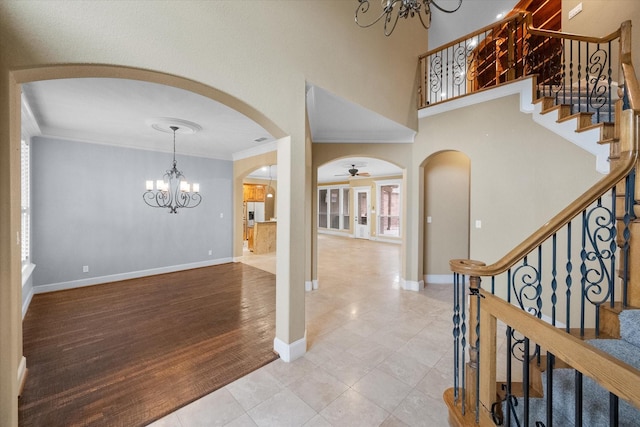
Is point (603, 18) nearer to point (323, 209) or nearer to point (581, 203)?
point (581, 203)

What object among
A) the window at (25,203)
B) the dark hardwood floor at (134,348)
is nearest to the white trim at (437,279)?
the dark hardwood floor at (134,348)

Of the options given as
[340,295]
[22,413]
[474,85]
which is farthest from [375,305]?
[474,85]

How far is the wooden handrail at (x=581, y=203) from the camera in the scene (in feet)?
4.98

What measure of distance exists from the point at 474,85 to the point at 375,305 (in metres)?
5.60

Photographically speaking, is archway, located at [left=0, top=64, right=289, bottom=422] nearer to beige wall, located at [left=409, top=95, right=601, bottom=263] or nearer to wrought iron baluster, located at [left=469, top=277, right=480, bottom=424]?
wrought iron baluster, located at [left=469, top=277, right=480, bottom=424]

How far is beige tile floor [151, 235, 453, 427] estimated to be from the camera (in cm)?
183

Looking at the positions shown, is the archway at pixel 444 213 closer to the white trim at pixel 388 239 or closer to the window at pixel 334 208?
the white trim at pixel 388 239

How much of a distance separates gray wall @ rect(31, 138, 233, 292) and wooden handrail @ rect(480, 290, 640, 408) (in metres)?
5.96

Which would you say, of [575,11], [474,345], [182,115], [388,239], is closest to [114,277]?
A: [182,115]

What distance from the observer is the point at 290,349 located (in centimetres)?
248

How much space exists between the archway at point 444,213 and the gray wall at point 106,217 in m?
4.96

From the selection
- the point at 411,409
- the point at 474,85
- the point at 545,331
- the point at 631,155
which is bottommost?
the point at 411,409

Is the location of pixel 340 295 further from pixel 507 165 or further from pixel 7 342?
pixel 7 342

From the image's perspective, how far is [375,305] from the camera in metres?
3.87
